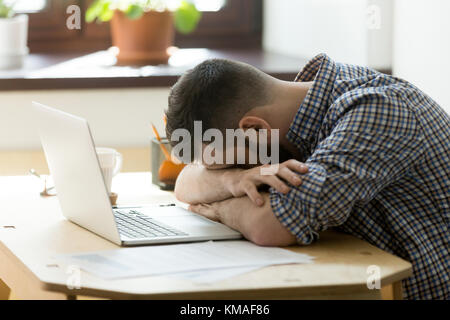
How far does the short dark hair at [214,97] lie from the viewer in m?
1.34

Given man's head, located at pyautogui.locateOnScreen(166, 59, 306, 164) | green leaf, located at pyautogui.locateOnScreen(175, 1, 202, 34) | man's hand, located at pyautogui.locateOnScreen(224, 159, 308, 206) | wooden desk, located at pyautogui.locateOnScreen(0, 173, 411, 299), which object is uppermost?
green leaf, located at pyautogui.locateOnScreen(175, 1, 202, 34)

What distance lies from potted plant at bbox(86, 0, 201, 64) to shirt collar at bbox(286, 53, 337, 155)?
5.00 feet

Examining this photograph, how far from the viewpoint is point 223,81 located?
1.35m

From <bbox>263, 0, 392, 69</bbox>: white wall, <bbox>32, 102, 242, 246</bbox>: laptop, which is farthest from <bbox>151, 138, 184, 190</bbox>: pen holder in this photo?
<bbox>263, 0, 392, 69</bbox>: white wall

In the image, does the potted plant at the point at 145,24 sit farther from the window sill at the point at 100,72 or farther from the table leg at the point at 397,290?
the table leg at the point at 397,290

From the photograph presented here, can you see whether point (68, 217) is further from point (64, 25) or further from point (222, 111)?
point (64, 25)

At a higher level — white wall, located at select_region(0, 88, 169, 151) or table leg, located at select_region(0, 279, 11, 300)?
white wall, located at select_region(0, 88, 169, 151)

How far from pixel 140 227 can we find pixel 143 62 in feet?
5.34

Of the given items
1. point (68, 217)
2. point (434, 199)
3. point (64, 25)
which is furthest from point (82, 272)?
point (64, 25)

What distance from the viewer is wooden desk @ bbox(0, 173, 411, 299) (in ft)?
3.46

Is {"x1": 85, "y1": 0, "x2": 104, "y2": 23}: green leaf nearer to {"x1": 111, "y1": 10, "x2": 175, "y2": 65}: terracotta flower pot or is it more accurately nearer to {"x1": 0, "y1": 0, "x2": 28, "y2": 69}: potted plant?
{"x1": 111, "y1": 10, "x2": 175, "y2": 65}: terracotta flower pot

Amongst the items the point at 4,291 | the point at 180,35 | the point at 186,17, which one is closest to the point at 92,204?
the point at 4,291

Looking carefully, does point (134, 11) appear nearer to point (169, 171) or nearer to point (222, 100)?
point (169, 171)

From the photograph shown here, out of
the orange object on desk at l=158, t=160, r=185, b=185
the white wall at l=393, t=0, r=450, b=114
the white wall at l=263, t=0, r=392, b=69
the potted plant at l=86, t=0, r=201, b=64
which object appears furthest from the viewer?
the potted plant at l=86, t=0, r=201, b=64
